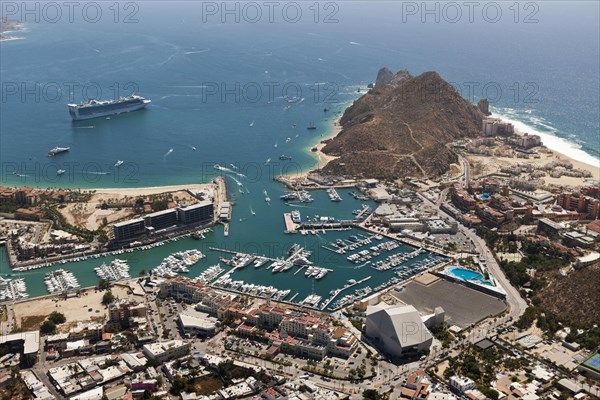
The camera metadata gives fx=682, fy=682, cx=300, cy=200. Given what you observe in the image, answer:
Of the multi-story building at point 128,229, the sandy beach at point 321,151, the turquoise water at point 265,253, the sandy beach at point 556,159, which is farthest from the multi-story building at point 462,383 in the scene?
the sandy beach at point 556,159

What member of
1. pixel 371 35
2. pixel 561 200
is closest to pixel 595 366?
pixel 561 200

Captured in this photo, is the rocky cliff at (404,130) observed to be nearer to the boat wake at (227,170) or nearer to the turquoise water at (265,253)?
the boat wake at (227,170)

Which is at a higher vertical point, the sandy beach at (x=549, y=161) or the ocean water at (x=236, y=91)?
the ocean water at (x=236, y=91)

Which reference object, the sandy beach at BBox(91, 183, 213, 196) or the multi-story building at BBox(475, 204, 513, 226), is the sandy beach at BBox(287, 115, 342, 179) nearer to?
the sandy beach at BBox(91, 183, 213, 196)

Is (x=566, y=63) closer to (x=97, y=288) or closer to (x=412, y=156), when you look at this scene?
(x=412, y=156)

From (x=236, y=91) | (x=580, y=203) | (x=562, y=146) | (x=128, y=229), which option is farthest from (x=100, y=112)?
(x=580, y=203)

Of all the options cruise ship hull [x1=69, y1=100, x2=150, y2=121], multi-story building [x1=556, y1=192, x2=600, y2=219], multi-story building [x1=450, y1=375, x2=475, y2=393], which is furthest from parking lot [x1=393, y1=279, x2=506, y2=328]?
cruise ship hull [x1=69, y1=100, x2=150, y2=121]
